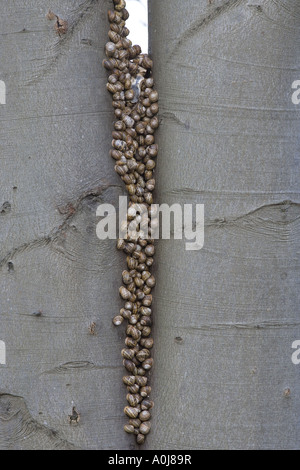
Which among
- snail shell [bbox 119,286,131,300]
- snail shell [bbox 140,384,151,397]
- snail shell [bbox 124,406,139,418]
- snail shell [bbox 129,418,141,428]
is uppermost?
snail shell [bbox 119,286,131,300]

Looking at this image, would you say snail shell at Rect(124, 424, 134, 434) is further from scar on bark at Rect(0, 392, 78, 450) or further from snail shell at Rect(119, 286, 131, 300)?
snail shell at Rect(119, 286, 131, 300)

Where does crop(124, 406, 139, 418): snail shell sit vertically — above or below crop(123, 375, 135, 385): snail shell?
below

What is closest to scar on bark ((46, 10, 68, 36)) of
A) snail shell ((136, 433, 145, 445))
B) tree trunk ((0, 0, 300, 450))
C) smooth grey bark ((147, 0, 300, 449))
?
tree trunk ((0, 0, 300, 450))

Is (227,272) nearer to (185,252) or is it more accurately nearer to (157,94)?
(185,252)

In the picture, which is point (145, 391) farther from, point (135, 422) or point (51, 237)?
point (51, 237)

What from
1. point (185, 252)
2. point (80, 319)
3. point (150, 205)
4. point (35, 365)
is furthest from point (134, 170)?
point (35, 365)

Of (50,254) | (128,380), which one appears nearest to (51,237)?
(50,254)
